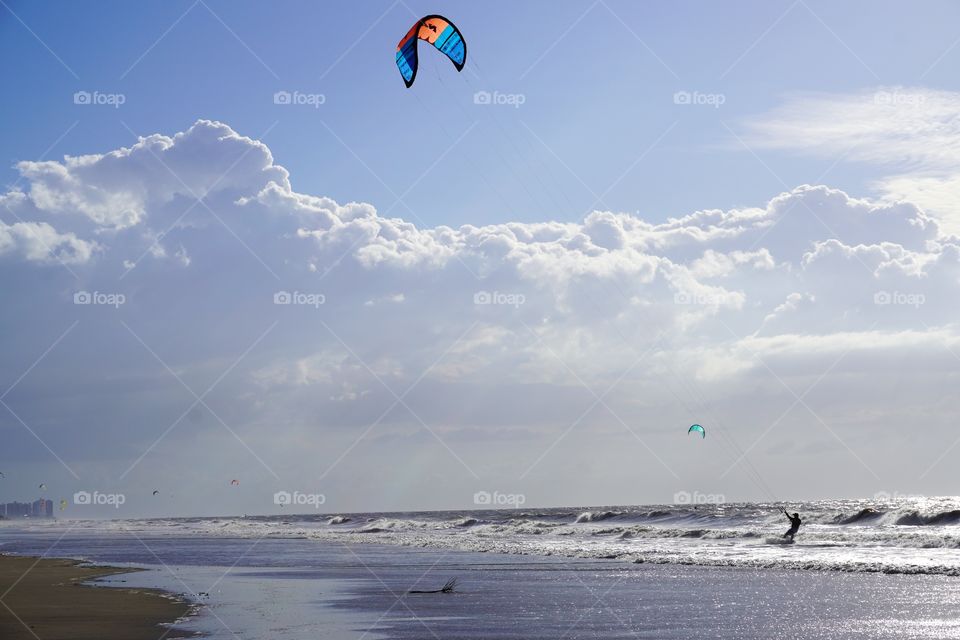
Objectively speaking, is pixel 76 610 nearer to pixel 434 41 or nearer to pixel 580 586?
pixel 580 586

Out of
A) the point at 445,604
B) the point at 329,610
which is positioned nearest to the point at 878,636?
the point at 445,604

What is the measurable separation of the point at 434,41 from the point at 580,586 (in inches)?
504

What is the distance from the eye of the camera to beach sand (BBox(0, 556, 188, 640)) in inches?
555

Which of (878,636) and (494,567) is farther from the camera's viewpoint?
(494,567)

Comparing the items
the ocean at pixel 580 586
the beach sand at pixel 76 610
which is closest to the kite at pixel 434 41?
the ocean at pixel 580 586

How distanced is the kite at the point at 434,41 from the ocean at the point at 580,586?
38.2 feet

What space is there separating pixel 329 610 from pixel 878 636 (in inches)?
351

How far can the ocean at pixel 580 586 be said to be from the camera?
14539 millimetres

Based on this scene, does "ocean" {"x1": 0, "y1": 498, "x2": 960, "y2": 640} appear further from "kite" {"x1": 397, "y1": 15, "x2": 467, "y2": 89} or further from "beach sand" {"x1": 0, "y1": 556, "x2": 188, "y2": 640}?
"kite" {"x1": 397, "y1": 15, "x2": 467, "y2": 89}

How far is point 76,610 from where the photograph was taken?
16766mm

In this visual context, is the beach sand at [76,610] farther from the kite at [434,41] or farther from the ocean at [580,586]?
the kite at [434,41]

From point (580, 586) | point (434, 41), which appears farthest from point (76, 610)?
point (434, 41)

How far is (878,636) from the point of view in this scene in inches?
535

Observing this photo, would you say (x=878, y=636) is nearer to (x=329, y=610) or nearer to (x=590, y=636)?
(x=590, y=636)
